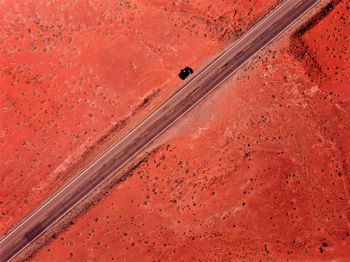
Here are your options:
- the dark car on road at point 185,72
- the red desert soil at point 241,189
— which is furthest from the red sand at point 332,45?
the dark car on road at point 185,72

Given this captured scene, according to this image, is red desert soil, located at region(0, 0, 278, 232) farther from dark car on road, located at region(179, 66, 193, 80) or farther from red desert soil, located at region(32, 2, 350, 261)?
red desert soil, located at region(32, 2, 350, 261)

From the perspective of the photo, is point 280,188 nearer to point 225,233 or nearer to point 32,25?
point 225,233

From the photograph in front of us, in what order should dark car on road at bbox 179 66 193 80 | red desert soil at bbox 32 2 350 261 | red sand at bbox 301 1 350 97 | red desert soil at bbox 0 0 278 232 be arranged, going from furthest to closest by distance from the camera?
red sand at bbox 301 1 350 97 → dark car on road at bbox 179 66 193 80 → red desert soil at bbox 32 2 350 261 → red desert soil at bbox 0 0 278 232

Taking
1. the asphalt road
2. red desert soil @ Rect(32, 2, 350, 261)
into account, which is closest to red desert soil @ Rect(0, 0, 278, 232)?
the asphalt road

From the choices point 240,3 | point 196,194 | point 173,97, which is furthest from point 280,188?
point 240,3

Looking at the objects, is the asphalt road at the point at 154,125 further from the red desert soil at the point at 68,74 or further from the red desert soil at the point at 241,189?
the red desert soil at the point at 241,189
